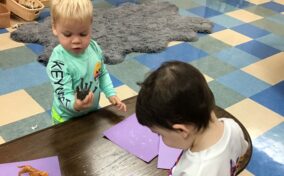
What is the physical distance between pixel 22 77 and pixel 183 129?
152 cm

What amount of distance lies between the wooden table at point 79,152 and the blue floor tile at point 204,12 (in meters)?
2.16

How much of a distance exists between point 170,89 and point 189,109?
1.9 inches

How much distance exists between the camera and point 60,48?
1.07 m

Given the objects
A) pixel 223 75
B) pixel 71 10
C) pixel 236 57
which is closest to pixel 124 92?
pixel 223 75

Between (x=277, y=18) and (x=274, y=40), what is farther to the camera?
(x=277, y=18)

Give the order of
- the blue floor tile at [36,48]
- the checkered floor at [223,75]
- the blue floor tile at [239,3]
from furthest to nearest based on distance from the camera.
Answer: the blue floor tile at [239,3]
the blue floor tile at [36,48]
the checkered floor at [223,75]

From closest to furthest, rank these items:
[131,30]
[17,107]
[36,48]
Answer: [17,107] < [36,48] < [131,30]

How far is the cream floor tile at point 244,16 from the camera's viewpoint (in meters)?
3.02

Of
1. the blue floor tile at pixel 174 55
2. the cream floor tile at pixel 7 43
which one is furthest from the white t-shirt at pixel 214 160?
the cream floor tile at pixel 7 43

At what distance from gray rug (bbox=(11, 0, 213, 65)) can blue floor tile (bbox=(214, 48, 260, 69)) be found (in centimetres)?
24

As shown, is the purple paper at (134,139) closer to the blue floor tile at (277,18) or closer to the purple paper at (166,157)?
the purple paper at (166,157)

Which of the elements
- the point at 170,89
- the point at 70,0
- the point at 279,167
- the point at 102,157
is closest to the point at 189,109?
the point at 170,89

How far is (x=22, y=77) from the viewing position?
2.01 meters

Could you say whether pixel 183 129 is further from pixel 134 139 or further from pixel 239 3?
pixel 239 3
